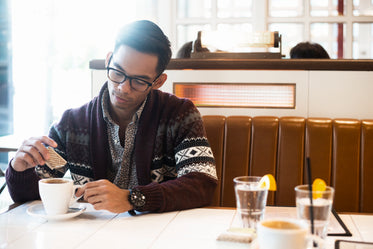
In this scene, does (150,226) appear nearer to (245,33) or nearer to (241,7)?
(245,33)

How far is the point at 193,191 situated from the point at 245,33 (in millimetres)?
1054

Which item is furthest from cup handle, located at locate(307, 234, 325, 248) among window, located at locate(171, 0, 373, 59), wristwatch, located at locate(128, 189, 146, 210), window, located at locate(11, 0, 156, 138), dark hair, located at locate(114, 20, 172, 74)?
window, located at locate(11, 0, 156, 138)

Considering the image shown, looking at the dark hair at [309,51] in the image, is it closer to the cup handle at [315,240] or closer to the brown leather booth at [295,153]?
the brown leather booth at [295,153]

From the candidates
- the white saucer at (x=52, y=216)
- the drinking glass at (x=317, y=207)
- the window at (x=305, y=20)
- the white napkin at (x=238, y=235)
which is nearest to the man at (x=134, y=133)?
the white saucer at (x=52, y=216)

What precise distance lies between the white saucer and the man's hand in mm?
41

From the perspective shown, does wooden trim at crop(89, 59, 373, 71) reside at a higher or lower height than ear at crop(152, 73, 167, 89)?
higher

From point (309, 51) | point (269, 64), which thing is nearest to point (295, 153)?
point (269, 64)

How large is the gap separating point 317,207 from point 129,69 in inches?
35.8

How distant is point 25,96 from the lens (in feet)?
15.2

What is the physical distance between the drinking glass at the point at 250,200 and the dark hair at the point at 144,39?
2.54 ft

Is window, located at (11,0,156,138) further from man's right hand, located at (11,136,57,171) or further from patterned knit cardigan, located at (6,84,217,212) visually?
man's right hand, located at (11,136,57,171)

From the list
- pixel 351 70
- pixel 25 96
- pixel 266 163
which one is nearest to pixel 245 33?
pixel 351 70

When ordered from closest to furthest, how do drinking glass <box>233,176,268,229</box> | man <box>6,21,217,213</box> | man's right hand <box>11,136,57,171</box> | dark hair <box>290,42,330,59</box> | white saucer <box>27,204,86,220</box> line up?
drinking glass <box>233,176,268,229</box> < white saucer <box>27,204,86,220</box> < man's right hand <box>11,136,57,171</box> < man <box>6,21,217,213</box> < dark hair <box>290,42,330,59</box>

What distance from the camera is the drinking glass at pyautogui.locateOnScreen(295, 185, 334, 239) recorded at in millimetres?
936
